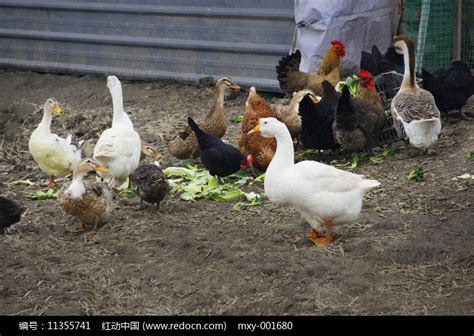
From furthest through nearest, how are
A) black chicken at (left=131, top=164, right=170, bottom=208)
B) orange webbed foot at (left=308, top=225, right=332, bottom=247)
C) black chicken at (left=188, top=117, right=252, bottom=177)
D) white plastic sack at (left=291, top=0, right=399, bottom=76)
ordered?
white plastic sack at (left=291, top=0, right=399, bottom=76) → black chicken at (left=188, top=117, right=252, bottom=177) → black chicken at (left=131, top=164, right=170, bottom=208) → orange webbed foot at (left=308, top=225, right=332, bottom=247)

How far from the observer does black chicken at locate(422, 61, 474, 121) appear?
9.59 metres

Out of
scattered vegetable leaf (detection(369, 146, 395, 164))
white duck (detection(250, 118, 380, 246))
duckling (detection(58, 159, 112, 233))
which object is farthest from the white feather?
scattered vegetable leaf (detection(369, 146, 395, 164))

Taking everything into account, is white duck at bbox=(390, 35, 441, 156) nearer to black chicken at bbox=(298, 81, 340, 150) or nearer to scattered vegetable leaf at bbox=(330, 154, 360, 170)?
scattered vegetable leaf at bbox=(330, 154, 360, 170)

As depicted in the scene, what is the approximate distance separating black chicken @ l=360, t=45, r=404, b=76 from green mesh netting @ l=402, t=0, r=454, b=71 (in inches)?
29.0

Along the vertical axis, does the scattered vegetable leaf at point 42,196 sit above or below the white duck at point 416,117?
below

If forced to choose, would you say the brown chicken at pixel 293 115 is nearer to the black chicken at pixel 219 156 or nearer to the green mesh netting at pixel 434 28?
the black chicken at pixel 219 156

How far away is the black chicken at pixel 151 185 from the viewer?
7637 mm

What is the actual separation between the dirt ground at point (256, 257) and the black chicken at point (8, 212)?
0.63ft

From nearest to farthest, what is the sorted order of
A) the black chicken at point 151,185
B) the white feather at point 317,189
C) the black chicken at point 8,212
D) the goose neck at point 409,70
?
the white feather at point 317,189, the black chicken at point 8,212, the black chicken at point 151,185, the goose neck at point 409,70

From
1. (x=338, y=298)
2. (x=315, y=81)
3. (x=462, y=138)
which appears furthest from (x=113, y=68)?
(x=338, y=298)

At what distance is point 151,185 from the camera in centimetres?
762

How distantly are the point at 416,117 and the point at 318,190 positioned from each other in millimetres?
2415

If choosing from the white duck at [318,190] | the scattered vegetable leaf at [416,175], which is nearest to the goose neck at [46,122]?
the white duck at [318,190]

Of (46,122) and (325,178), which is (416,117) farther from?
(46,122)
